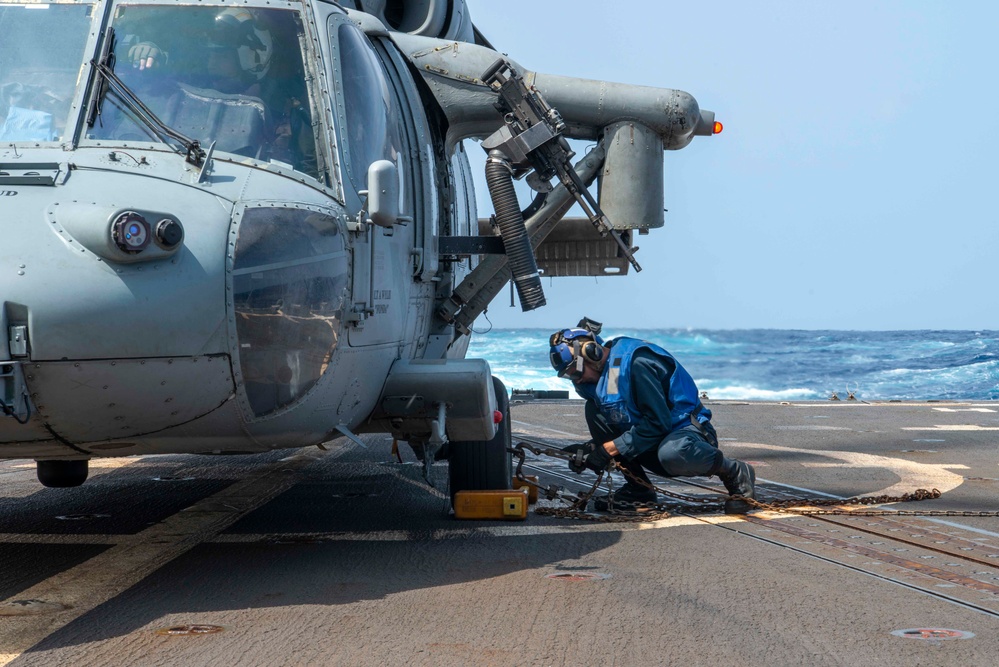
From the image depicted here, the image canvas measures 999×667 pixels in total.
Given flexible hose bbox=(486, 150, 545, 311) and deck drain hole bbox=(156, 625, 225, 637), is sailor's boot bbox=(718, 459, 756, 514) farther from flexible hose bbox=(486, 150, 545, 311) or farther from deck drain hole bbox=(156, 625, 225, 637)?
deck drain hole bbox=(156, 625, 225, 637)

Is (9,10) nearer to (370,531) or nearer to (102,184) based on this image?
(102,184)

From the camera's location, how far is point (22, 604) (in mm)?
4746

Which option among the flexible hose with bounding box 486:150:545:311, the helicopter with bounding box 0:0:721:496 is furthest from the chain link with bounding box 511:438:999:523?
the flexible hose with bounding box 486:150:545:311

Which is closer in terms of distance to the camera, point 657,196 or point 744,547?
point 744,547

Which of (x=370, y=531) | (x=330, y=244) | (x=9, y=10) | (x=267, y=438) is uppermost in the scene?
(x=9, y=10)

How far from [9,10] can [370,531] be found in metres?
3.27

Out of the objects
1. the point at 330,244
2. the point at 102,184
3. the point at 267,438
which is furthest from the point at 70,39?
the point at 267,438

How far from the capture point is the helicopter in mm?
4473

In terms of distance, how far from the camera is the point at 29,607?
4.69 m

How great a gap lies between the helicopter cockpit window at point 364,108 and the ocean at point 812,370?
18906mm

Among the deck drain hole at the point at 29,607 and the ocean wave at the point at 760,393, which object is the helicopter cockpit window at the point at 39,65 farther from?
the ocean wave at the point at 760,393

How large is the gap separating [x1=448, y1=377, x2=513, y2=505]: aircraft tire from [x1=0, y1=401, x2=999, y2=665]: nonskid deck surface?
0.81 ft

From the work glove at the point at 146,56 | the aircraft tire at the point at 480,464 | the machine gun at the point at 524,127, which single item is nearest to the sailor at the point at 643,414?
the aircraft tire at the point at 480,464

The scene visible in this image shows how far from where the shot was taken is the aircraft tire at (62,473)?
8.13 metres
